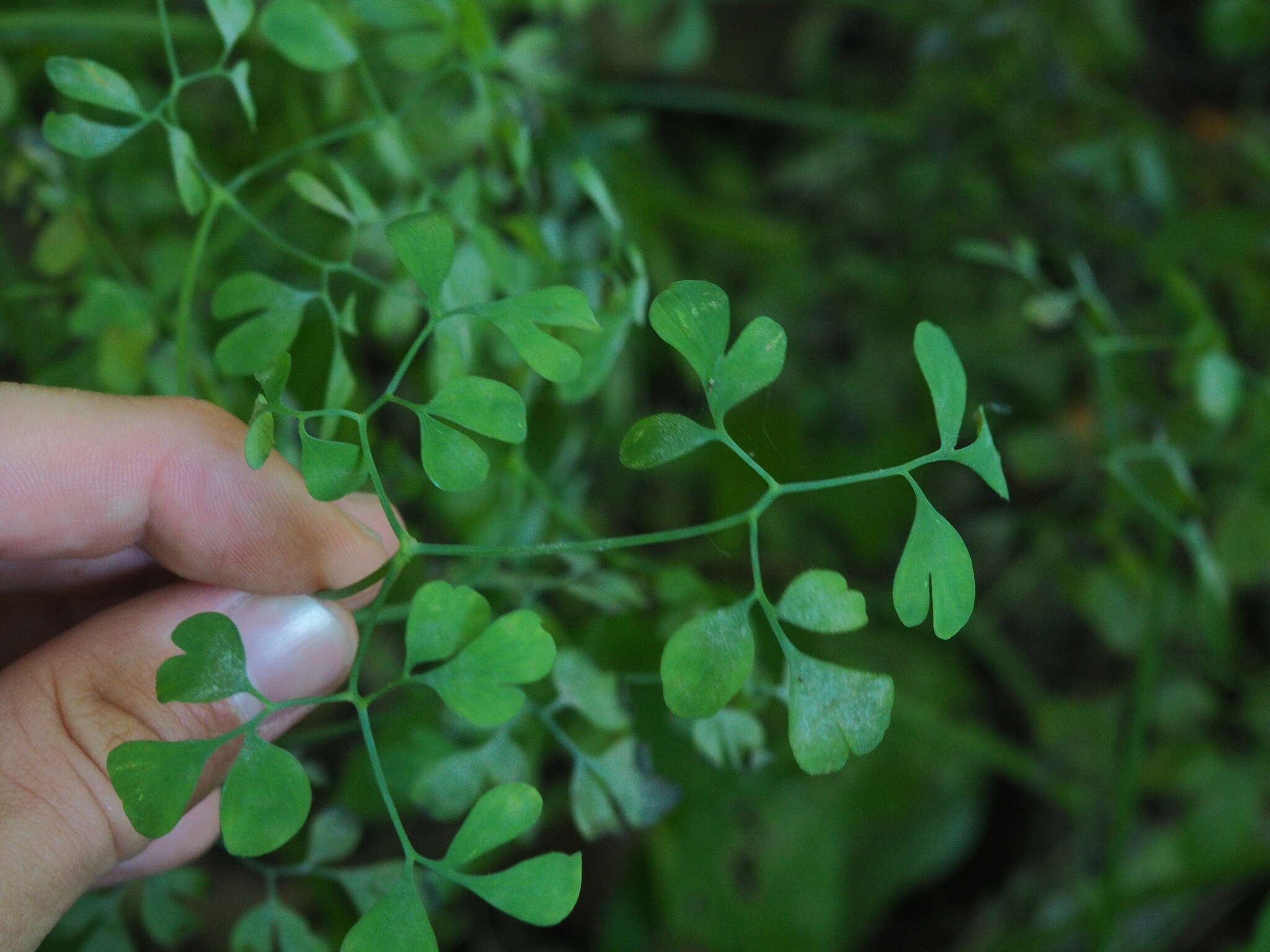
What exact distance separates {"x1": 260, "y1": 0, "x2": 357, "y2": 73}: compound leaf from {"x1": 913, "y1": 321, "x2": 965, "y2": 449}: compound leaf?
1.62 ft

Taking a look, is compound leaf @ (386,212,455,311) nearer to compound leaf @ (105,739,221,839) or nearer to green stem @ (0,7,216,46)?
compound leaf @ (105,739,221,839)

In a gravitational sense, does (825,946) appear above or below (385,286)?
below

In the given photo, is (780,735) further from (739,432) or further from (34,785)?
(34,785)

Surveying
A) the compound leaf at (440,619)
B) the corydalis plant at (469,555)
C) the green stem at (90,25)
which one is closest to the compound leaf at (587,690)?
the corydalis plant at (469,555)

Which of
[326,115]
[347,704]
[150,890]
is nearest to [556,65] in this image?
[326,115]

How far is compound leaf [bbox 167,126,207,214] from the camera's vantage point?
72 cm

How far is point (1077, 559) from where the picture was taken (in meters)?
1.70

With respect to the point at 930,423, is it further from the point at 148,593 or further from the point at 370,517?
the point at 148,593

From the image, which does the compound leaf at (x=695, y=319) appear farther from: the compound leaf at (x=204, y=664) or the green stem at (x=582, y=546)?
the compound leaf at (x=204, y=664)

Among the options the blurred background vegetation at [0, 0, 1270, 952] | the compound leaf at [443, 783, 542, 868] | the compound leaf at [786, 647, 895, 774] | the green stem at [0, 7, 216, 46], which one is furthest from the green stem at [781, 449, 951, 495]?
the green stem at [0, 7, 216, 46]

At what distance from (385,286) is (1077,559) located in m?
1.34

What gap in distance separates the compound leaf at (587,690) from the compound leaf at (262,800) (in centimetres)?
27

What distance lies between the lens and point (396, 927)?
592mm

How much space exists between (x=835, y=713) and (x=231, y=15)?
2.06 ft
